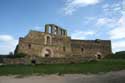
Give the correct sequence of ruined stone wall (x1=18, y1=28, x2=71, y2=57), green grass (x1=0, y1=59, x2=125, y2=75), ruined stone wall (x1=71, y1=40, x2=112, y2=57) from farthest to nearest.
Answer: ruined stone wall (x1=71, y1=40, x2=112, y2=57), ruined stone wall (x1=18, y1=28, x2=71, y2=57), green grass (x1=0, y1=59, x2=125, y2=75)

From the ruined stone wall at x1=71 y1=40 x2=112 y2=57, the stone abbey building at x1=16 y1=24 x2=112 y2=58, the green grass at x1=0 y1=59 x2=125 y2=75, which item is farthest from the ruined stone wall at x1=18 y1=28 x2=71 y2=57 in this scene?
the green grass at x1=0 y1=59 x2=125 y2=75

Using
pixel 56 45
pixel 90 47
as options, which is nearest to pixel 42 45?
pixel 56 45

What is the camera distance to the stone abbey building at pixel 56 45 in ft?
117

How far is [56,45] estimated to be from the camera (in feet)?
128

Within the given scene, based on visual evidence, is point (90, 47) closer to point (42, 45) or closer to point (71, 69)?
point (42, 45)

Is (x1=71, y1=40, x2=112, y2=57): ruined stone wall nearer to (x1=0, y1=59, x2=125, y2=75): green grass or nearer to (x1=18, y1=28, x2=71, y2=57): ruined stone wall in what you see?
(x1=18, y1=28, x2=71, y2=57): ruined stone wall

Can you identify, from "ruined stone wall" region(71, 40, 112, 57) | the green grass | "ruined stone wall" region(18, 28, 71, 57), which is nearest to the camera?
the green grass

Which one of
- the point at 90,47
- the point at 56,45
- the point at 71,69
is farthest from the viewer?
the point at 90,47

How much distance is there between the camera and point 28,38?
1404 inches

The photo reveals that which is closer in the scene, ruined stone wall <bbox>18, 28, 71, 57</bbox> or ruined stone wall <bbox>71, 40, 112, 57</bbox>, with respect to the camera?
ruined stone wall <bbox>18, 28, 71, 57</bbox>

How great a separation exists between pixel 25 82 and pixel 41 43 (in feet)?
78.7

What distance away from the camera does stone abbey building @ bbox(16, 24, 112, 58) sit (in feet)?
117

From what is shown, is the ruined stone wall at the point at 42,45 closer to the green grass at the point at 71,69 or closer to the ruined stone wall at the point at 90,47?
the ruined stone wall at the point at 90,47

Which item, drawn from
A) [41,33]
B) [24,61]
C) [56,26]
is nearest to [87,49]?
[56,26]
